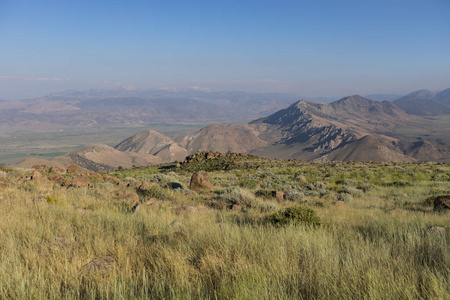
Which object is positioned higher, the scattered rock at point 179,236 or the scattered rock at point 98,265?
the scattered rock at point 98,265

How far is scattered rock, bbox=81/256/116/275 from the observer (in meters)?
3.32

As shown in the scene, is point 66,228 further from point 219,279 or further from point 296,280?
point 296,280

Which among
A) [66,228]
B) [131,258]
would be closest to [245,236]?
[131,258]

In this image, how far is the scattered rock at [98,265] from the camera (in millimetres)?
3324

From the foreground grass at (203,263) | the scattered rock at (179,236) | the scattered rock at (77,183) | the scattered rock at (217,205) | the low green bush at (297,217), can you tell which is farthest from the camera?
the scattered rock at (77,183)

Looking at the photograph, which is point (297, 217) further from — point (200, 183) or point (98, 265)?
point (200, 183)

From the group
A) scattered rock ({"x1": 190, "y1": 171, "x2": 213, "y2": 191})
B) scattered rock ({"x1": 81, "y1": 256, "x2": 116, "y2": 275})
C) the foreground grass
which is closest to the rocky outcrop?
the foreground grass

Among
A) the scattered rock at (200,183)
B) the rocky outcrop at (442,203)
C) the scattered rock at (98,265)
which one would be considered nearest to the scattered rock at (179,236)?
the scattered rock at (98,265)

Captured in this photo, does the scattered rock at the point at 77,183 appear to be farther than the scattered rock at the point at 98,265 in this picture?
Yes

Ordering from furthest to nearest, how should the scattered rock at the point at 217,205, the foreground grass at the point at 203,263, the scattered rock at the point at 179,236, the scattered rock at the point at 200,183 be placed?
1. the scattered rock at the point at 200,183
2. the scattered rock at the point at 217,205
3. the scattered rock at the point at 179,236
4. the foreground grass at the point at 203,263

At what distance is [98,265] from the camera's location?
3547 mm

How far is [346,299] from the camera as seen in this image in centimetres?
265

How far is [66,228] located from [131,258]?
6.85ft

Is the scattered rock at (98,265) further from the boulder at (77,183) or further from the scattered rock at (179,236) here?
the boulder at (77,183)
